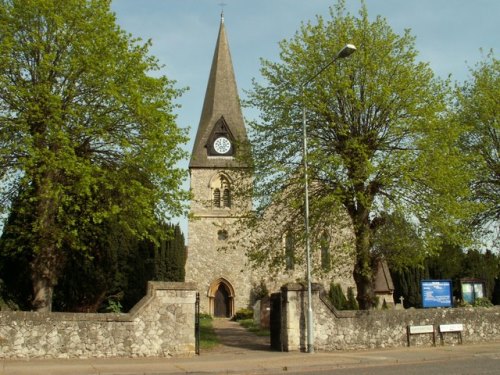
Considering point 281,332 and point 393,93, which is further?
point 393,93

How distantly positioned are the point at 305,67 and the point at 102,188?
8.08 meters

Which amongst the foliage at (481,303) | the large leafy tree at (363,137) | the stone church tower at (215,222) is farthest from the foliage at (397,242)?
the stone church tower at (215,222)

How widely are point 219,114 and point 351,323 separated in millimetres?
27801

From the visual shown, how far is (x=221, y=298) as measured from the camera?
3909 centimetres

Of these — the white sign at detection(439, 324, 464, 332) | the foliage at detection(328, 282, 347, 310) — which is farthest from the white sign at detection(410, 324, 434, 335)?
the foliage at detection(328, 282, 347, 310)

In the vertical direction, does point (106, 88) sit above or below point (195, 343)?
above

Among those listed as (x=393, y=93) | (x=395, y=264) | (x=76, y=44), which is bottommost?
(x=395, y=264)

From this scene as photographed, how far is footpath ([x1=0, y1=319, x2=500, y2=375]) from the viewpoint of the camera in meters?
12.0

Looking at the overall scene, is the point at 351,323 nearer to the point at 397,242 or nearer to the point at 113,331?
the point at 397,242

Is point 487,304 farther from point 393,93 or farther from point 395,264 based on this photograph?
point 393,93

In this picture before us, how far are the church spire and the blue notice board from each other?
A: 2163 cm

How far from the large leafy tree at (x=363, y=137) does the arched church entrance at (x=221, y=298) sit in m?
20.7

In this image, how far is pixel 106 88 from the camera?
1658 centimetres

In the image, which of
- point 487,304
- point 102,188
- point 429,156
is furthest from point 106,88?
point 487,304
